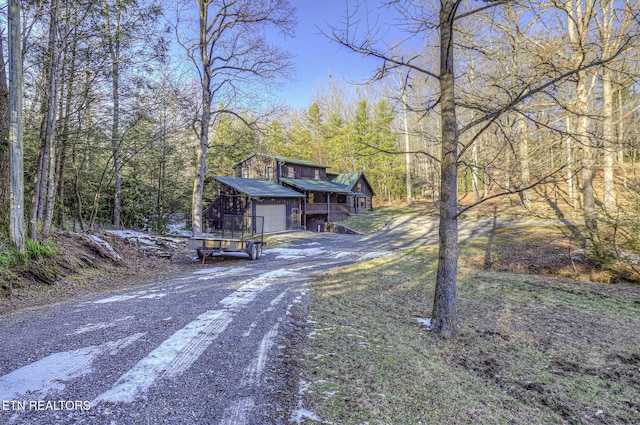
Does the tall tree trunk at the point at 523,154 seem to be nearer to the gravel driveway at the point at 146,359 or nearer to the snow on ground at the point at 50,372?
the gravel driveway at the point at 146,359

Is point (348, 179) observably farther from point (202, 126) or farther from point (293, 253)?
point (202, 126)

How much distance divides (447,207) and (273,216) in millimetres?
18328

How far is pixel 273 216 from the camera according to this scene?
2173 centimetres

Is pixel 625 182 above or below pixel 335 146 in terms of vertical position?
below

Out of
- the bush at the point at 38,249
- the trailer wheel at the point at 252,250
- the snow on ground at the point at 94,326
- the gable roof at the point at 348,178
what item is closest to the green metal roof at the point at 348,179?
the gable roof at the point at 348,178

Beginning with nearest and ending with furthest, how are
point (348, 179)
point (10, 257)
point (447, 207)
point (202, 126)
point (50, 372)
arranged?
point (50, 372), point (447, 207), point (10, 257), point (202, 126), point (348, 179)

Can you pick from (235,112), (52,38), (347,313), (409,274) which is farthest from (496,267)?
(52,38)

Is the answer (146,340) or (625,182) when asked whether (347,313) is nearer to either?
(146,340)

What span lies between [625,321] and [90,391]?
7010 mm

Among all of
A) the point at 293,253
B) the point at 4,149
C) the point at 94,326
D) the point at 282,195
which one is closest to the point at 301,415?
the point at 94,326

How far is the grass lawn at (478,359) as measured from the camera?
238cm

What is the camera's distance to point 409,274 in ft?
28.0

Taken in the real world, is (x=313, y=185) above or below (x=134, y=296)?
above

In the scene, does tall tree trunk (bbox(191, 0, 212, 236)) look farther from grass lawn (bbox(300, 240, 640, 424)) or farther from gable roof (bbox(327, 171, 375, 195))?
gable roof (bbox(327, 171, 375, 195))
